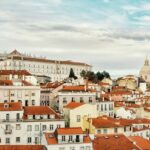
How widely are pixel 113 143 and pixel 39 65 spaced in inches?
5251

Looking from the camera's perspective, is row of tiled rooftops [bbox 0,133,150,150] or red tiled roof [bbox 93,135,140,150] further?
red tiled roof [bbox 93,135,140,150]

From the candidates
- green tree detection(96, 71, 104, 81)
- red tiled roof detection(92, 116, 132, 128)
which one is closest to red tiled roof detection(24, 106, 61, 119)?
red tiled roof detection(92, 116, 132, 128)

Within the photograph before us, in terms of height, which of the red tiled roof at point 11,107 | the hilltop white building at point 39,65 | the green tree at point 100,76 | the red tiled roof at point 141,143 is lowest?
the red tiled roof at point 141,143

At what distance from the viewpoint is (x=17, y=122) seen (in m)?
62.7

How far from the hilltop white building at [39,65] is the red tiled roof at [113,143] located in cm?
11880

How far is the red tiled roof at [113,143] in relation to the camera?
5512 centimetres

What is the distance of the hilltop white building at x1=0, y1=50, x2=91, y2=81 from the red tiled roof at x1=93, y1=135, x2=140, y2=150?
11880 cm

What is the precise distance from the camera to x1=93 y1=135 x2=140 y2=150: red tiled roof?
5512 cm

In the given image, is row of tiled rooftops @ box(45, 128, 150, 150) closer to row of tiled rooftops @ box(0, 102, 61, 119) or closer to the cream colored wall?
row of tiled rooftops @ box(0, 102, 61, 119)

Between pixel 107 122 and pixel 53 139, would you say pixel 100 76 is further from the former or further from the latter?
pixel 53 139

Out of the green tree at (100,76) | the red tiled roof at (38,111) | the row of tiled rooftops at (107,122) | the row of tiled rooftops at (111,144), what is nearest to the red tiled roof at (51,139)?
the row of tiled rooftops at (111,144)

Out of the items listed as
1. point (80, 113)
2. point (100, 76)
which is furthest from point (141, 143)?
point (100, 76)

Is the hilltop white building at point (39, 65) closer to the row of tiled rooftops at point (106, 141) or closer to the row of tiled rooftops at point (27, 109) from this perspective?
the row of tiled rooftops at point (27, 109)

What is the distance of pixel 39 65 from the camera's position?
18750cm
